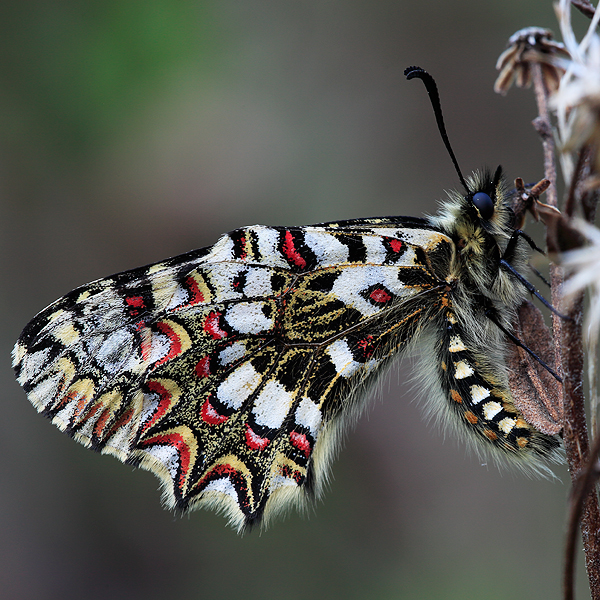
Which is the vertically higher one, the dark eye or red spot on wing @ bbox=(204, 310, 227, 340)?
the dark eye

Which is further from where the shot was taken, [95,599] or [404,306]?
[95,599]

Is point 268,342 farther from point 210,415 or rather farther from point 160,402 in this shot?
point 160,402

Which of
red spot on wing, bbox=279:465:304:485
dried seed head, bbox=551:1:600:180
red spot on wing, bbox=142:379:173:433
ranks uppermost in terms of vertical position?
dried seed head, bbox=551:1:600:180

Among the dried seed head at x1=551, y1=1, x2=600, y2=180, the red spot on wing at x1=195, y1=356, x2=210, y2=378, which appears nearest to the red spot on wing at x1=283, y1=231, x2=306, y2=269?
the red spot on wing at x1=195, y1=356, x2=210, y2=378

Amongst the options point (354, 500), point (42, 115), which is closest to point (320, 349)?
point (354, 500)

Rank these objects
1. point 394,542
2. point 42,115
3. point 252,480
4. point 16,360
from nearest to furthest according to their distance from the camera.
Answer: point 16,360
point 252,480
point 394,542
point 42,115

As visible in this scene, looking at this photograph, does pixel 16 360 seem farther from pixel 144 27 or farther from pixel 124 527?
pixel 144 27

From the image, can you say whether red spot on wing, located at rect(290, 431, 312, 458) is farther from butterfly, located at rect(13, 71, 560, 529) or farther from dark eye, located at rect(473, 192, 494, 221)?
dark eye, located at rect(473, 192, 494, 221)

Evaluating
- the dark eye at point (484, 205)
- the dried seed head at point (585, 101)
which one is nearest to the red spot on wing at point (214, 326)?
the dark eye at point (484, 205)
